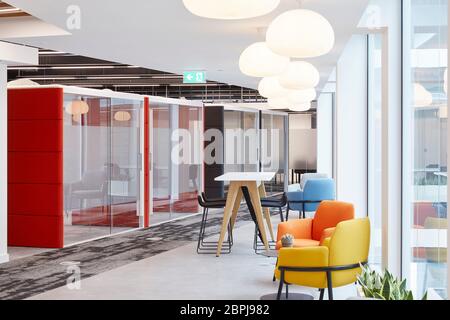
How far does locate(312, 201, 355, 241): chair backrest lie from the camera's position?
7164mm

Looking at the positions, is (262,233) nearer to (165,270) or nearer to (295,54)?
(165,270)

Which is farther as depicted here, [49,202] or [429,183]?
[49,202]

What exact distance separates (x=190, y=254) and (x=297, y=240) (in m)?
2.43

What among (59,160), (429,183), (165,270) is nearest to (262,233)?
(165,270)

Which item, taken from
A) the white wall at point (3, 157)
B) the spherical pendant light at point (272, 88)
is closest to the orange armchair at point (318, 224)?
the spherical pendant light at point (272, 88)

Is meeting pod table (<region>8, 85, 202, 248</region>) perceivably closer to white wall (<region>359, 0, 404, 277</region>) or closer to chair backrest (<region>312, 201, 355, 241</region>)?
chair backrest (<region>312, 201, 355, 241</region>)

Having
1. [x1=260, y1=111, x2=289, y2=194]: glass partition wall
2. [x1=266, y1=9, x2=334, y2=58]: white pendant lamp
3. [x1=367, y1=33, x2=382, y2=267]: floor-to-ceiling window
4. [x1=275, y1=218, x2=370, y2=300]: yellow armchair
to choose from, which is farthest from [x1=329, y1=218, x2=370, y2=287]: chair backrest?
[x1=260, y1=111, x2=289, y2=194]: glass partition wall

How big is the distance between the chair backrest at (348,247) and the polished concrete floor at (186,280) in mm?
1017

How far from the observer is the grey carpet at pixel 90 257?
7148mm

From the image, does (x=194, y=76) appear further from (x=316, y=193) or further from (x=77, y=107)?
(x=316, y=193)

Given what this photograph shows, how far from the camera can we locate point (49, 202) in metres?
9.62

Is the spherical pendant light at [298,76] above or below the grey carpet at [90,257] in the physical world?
above

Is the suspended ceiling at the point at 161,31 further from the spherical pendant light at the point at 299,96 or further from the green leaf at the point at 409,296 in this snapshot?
the green leaf at the point at 409,296

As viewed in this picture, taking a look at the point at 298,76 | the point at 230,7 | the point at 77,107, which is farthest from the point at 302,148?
the point at 230,7
